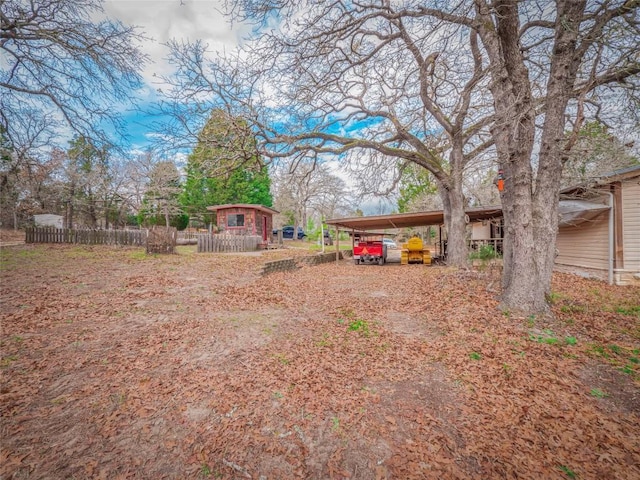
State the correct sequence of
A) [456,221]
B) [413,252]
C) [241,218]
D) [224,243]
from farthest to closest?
[241,218]
[224,243]
[413,252]
[456,221]

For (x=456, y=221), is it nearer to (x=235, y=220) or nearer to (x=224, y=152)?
(x=224, y=152)

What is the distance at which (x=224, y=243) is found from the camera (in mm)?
15852

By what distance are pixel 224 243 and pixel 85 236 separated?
838cm

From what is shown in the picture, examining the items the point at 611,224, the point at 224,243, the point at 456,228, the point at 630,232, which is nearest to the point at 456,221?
the point at 456,228

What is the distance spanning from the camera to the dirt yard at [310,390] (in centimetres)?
212

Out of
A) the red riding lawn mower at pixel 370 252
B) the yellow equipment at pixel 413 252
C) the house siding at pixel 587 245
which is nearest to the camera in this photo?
the house siding at pixel 587 245

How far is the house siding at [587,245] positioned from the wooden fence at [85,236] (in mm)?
20755

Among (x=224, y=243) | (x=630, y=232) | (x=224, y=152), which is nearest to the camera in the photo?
(x=224, y=152)

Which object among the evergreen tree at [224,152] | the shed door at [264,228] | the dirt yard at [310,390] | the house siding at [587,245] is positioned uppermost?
the evergreen tree at [224,152]

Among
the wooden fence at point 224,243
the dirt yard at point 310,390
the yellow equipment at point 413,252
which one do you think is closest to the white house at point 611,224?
the dirt yard at point 310,390

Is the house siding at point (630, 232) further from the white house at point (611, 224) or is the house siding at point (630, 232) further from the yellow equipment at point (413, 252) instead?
the yellow equipment at point (413, 252)

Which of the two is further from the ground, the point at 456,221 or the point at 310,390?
the point at 456,221

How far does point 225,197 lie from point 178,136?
24.6m

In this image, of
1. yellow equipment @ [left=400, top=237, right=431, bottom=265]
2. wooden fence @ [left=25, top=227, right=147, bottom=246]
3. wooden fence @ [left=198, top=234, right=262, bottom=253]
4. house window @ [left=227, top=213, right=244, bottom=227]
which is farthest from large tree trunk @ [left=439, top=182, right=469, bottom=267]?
wooden fence @ [left=25, top=227, right=147, bottom=246]
